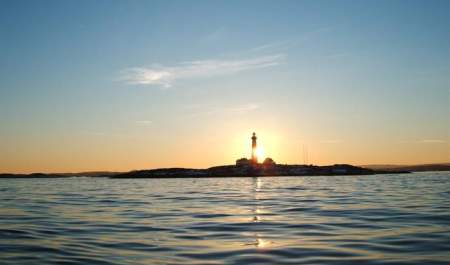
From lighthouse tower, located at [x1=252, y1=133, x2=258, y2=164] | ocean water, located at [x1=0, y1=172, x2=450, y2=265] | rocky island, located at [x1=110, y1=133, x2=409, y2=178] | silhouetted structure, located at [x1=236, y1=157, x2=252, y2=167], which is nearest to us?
ocean water, located at [x1=0, y1=172, x2=450, y2=265]

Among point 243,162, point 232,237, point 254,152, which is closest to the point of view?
point 232,237

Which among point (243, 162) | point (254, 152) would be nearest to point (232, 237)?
point (254, 152)

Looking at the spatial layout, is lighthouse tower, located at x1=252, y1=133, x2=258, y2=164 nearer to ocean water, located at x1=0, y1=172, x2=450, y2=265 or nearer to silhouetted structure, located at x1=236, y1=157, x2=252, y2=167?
silhouetted structure, located at x1=236, y1=157, x2=252, y2=167

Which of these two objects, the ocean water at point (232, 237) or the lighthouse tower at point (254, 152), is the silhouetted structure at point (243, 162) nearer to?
the lighthouse tower at point (254, 152)

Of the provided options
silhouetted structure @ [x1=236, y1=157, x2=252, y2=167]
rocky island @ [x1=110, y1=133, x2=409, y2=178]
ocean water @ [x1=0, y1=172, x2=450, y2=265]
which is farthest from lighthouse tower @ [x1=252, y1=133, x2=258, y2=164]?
ocean water @ [x1=0, y1=172, x2=450, y2=265]

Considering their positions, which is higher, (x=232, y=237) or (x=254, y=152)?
(x=254, y=152)

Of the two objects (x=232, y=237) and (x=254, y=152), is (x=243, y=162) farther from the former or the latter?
(x=232, y=237)

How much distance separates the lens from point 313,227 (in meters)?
15.5

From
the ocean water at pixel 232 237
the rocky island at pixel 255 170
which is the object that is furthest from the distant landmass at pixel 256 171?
the ocean water at pixel 232 237

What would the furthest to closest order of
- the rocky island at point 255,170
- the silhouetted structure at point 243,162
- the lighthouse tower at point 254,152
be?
1. the silhouetted structure at point 243,162
2. the rocky island at point 255,170
3. the lighthouse tower at point 254,152

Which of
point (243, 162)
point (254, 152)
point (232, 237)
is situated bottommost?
point (232, 237)

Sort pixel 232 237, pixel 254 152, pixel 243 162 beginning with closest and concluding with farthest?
pixel 232 237, pixel 254 152, pixel 243 162

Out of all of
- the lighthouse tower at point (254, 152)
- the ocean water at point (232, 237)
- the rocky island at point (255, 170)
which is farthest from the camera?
the rocky island at point (255, 170)

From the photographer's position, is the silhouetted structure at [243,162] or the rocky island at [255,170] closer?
the rocky island at [255,170]
